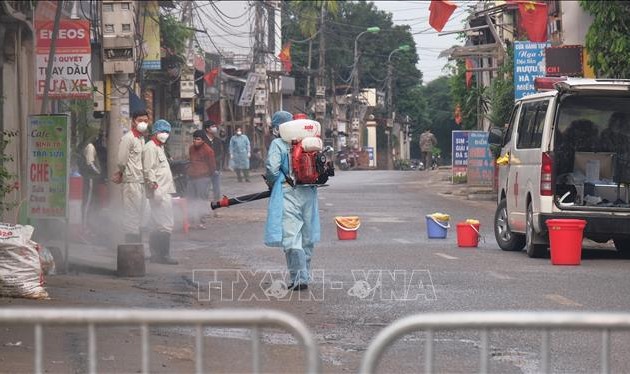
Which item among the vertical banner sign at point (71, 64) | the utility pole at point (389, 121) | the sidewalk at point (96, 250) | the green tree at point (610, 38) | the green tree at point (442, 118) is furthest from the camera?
the green tree at point (442, 118)

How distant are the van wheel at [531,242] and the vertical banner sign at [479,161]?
1598 centimetres

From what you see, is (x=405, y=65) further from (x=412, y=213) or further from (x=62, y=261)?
(x=62, y=261)

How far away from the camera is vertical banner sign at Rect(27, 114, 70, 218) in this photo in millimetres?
14703

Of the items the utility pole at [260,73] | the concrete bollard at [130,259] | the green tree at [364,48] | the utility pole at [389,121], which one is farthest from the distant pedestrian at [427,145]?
the concrete bollard at [130,259]

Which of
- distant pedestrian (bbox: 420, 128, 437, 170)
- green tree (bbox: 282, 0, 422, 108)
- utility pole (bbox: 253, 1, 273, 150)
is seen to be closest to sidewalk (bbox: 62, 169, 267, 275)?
distant pedestrian (bbox: 420, 128, 437, 170)

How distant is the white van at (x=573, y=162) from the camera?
1644 centimetres

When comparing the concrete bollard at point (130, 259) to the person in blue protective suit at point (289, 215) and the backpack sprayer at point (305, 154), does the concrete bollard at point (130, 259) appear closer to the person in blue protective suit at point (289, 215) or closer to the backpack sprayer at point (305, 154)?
the person in blue protective suit at point (289, 215)

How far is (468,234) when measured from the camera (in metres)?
18.6

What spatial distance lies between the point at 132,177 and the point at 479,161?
17.1 m

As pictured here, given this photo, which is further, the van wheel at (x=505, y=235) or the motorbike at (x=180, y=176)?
the motorbike at (x=180, y=176)

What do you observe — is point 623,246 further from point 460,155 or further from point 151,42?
point 460,155

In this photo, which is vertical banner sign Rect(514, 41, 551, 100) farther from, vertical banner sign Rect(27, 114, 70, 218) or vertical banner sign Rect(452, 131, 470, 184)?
vertical banner sign Rect(27, 114, 70, 218)

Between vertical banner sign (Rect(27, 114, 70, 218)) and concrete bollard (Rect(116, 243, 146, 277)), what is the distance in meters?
0.76

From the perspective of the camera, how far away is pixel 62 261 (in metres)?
15.1
